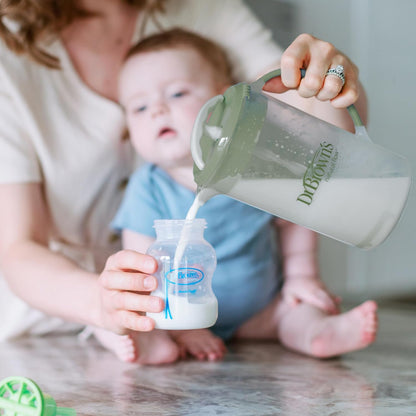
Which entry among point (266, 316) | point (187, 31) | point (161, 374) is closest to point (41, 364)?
point (161, 374)

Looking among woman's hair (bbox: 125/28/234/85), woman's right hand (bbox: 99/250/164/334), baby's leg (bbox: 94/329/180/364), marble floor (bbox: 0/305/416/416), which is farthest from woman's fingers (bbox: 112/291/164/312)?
woman's hair (bbox: 125/28/234/85)

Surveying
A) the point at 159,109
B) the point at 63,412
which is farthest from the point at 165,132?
the point at 63,412

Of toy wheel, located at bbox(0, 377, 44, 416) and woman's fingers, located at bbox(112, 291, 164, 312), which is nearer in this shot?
toy wheel, located at bbox(0, 377, 44, 416)

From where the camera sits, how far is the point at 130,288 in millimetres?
1006

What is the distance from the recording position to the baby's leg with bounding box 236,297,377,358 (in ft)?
4.27

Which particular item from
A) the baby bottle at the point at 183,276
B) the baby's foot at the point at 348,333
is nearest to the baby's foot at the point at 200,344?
the baby's foot at the point at 348,333

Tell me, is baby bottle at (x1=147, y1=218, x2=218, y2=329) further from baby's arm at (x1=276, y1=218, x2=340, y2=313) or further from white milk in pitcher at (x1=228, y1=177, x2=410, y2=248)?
baby's arm at (x1=276, y1=218, x2=340, y2=313)

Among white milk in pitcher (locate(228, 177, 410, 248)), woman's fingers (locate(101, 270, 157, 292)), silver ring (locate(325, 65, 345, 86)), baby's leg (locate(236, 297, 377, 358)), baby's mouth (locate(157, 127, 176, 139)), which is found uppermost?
silver ring (locate(325, 65, 345, 86))

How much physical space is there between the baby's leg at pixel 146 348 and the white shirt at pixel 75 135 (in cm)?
42

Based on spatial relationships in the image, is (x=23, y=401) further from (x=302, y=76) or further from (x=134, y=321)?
(x=302, y=76)

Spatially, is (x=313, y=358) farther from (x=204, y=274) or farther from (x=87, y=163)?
(x=87, y=163)

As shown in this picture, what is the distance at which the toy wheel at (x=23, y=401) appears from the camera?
2.68 feet

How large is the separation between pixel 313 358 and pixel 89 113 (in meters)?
0.85

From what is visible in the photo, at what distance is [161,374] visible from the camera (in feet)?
4.07
